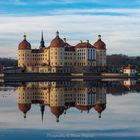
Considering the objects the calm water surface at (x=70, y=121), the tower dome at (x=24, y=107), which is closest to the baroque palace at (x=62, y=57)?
the tower dome at (x=24, y=107)

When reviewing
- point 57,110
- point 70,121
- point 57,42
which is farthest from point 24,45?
point 70,121

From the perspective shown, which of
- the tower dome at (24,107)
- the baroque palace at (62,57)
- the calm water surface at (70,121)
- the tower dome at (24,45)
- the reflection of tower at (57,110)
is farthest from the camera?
the tower dome at (24,45)

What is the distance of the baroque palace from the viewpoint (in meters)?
71.0

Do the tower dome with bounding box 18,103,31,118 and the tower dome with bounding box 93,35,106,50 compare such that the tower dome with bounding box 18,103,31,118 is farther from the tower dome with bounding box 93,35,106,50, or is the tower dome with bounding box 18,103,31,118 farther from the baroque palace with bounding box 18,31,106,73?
the tower dome with bounding box 93,35,106,50

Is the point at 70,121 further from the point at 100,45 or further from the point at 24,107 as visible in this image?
the point at 100,45

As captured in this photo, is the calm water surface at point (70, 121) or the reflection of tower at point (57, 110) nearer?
the calm water surface at point (70, 121)

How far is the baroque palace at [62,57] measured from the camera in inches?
2797

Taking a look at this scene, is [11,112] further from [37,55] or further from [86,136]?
[37,55]

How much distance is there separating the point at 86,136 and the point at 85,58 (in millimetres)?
58572

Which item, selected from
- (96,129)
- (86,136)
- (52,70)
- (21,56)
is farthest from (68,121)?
(21,56)

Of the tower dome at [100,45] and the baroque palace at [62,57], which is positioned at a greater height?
the tower dome at [100,45]

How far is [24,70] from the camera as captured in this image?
231ft

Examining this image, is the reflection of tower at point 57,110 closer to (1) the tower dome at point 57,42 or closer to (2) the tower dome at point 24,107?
(2) the tower dome at point 24,107

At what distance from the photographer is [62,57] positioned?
72.2 meters
